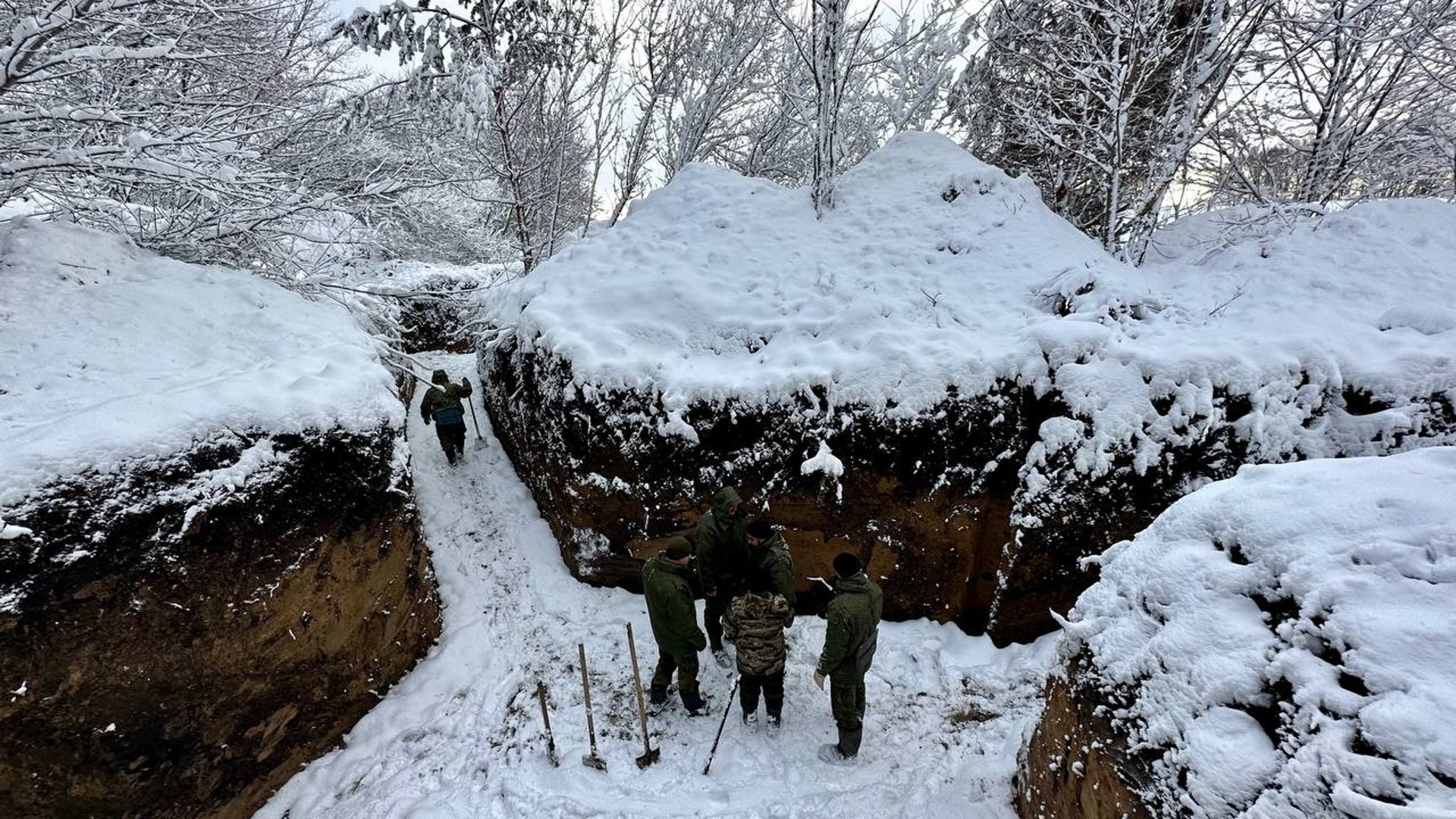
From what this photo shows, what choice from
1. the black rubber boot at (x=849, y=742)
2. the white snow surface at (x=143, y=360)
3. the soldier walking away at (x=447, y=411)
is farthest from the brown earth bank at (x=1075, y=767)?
the soldier walking away at (x=447, y=411)

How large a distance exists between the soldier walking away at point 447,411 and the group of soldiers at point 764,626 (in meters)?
5.36

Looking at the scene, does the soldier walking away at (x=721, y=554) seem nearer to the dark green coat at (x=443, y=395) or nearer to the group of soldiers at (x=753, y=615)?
the group of soldiers at (x=753, y=615)

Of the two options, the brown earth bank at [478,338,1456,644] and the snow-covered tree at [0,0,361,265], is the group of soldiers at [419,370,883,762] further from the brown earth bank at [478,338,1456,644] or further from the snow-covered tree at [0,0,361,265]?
the snow-covered tree at [0,0,361,265]

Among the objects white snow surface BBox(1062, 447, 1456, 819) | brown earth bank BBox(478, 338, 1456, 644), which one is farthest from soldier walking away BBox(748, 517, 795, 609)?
white snow surface BBox(1062, 447, 1456, 819)

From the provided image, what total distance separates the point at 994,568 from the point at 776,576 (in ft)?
8.58

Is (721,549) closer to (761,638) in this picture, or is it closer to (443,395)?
(761,638)

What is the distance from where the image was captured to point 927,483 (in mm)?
5812

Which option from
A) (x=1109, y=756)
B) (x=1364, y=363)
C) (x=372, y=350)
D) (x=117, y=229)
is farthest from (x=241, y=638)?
(x=1364, y=363)

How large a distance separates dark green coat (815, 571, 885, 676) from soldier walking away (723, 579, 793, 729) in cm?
42

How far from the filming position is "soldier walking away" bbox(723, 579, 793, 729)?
14.5 feet

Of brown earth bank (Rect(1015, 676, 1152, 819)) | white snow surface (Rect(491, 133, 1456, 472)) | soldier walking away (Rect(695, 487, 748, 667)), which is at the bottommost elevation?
brown earth bank (Rect(1015, 676, 1152, 819))

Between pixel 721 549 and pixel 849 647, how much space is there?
159 centimetres

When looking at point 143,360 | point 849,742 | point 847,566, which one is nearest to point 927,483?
point 847,566

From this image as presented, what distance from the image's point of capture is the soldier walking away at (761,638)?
4.41m
